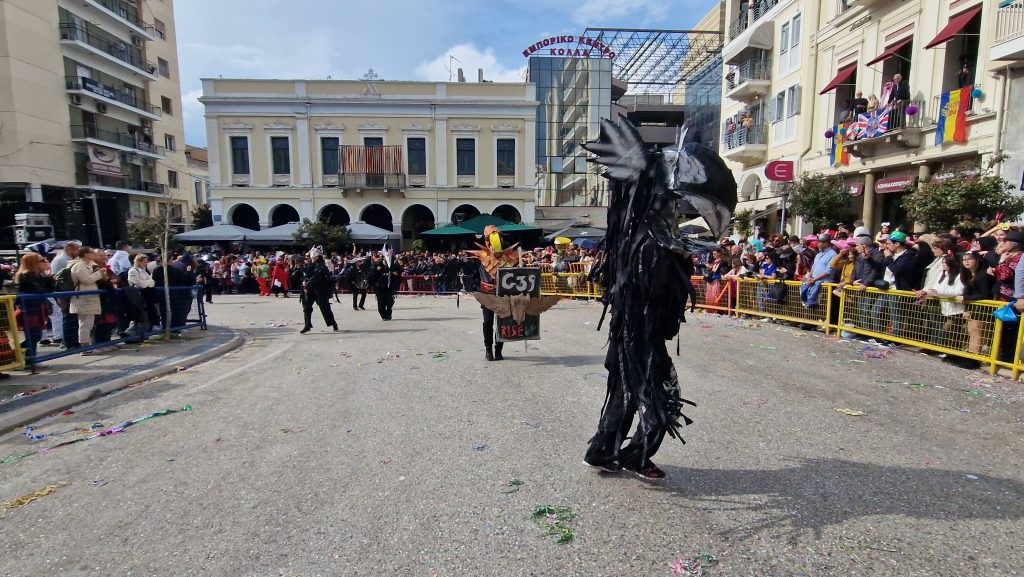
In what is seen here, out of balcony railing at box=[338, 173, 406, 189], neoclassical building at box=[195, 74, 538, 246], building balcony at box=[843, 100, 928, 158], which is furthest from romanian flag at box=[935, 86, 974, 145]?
balcony railing at box=[338, 173, 406, 189]

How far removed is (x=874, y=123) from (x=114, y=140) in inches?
1844

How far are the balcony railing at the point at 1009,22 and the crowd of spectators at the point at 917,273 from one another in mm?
5182

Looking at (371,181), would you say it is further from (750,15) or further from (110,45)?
(110,45)

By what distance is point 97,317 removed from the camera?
8453 millimetres

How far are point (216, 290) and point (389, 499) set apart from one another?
22.0 meters

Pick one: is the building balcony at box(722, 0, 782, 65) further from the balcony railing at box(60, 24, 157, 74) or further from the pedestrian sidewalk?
the balcony railing at box(60, 24, 157, 74)

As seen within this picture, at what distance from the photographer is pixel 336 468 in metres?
3.99

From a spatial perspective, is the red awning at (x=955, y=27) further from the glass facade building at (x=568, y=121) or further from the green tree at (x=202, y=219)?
the green tree at (x=202, y=219)

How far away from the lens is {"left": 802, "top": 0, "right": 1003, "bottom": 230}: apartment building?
13352mm

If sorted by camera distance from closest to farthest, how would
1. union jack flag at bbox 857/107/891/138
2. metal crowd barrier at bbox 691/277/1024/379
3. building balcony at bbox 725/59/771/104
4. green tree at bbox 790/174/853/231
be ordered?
metal crowd barrier at bbox 691/277/1024/379, union jack flag at bbox 857/107/891/138, green tree at bbox 790/174/853/231, building balcony at bbox 725/59/771/104

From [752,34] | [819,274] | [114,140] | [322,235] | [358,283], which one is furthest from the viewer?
[114,140]

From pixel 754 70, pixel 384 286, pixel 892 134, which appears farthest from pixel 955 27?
pixel 384 286

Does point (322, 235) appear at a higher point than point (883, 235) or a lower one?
higher

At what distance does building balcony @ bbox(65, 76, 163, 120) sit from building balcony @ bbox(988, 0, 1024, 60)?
4678 cm
